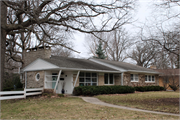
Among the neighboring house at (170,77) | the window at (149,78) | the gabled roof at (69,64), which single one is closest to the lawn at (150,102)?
the gabled roof at (69,64)

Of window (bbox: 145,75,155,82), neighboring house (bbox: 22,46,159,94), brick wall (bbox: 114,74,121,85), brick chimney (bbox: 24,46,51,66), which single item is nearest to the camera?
neighboring house (bbox: 22,46,159,94)

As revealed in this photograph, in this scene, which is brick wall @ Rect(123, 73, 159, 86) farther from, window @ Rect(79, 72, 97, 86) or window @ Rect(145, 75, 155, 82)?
window @ Rect(79, 72, 97, 86)

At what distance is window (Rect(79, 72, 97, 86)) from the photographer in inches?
735

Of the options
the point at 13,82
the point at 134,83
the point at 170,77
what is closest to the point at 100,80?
the point at 134,83

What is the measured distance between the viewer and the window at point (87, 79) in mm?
18672

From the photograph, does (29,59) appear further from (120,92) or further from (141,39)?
(141,39)

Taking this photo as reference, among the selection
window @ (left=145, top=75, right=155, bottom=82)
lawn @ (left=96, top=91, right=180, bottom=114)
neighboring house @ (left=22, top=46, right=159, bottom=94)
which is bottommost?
lawn @ (left=96, top=91, right=180, bottom=114)

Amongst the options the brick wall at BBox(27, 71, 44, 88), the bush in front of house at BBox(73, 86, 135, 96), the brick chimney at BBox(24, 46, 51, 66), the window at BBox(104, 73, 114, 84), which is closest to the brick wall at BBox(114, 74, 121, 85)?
the window at BBox(104, 73, 114, 84)

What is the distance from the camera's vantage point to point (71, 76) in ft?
57.5

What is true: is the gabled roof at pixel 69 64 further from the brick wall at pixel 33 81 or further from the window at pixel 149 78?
the window at pixel 149 78

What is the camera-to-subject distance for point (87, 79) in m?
19.2

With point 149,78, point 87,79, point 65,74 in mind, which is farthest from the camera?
point 149,78

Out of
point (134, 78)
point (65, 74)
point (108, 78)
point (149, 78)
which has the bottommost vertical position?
point (149, 78)

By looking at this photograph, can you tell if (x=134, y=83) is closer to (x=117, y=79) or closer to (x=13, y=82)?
(x=117, y=79)
